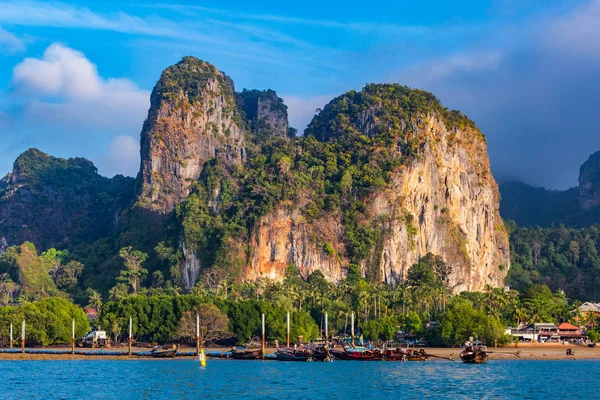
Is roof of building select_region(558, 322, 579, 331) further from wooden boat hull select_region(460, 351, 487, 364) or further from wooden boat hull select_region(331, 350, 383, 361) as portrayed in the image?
wooden boat hull select_region(331, 350, 383, 361)

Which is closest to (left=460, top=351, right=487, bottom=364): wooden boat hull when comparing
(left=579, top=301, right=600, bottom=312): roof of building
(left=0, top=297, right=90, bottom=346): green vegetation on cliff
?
(left=0, top=297, right=90, bottom=346): green vegetation on cliff

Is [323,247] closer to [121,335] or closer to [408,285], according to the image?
[408,285]

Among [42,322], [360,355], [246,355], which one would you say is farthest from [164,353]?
[42,322]

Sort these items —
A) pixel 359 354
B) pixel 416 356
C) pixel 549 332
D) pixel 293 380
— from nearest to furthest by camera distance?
pixel 293 380
pixel 359 354
pixel 416 356
pixel 549 332

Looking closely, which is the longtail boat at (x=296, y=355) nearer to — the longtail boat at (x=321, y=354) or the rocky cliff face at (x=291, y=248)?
the longtail boat at (x=321, y=354)

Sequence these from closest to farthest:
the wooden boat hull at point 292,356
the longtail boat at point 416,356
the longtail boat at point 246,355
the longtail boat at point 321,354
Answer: the wooden boat hull at point 292,356, the longtail boat at point 321,354, the longtail boat at point 416,356, the longtail boat at point 246,355

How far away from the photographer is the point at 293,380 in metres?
93.8

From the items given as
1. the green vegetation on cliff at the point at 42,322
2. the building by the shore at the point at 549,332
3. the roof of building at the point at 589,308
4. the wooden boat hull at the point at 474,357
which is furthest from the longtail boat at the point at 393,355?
the roof of building at the point at 589,308

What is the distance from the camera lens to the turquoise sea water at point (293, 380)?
81688 millimetres

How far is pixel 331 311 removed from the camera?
16312 cm

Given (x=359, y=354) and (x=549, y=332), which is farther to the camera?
(x=549, y=332)

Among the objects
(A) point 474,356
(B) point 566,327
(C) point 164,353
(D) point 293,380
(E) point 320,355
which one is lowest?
(D) point 293,380

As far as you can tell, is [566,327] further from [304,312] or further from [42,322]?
[42,322]

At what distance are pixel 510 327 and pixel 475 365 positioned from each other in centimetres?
4926
